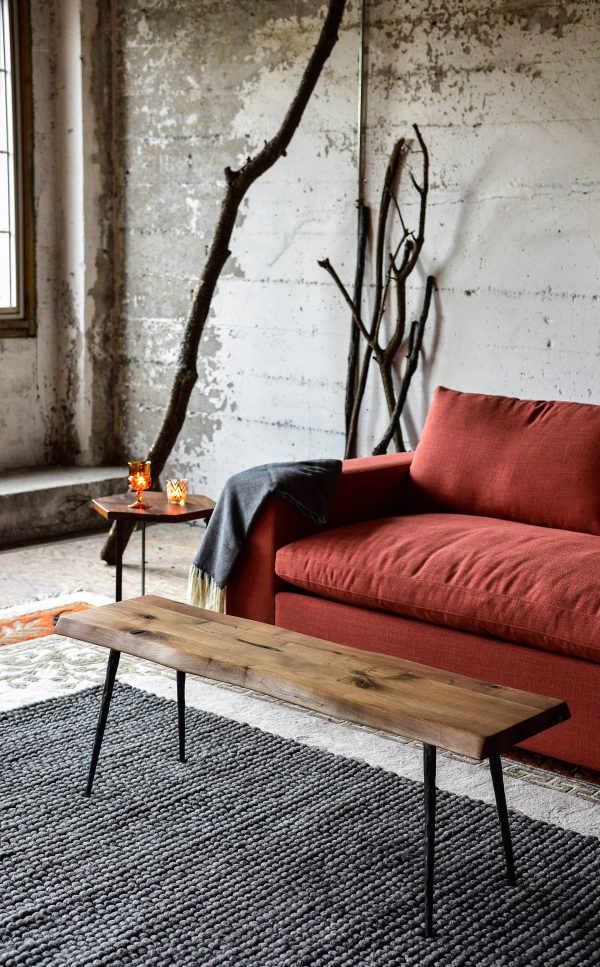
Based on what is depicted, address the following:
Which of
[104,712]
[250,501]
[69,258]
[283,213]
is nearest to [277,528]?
[250,501]

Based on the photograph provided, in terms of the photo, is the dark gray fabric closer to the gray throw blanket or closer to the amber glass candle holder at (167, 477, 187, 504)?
the gray throw blanket

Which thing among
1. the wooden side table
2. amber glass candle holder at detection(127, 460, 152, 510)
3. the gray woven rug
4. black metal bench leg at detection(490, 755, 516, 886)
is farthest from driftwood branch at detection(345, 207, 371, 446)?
black metal bench leg at detection(490, 755, 516, 886)

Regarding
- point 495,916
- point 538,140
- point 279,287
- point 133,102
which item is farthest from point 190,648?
point 133,102

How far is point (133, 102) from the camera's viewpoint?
6.29 metres

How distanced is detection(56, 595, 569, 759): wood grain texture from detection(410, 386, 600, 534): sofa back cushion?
1407 millimetres

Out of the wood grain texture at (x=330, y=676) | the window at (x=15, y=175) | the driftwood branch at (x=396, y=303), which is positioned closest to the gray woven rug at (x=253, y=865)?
the wood grain texture at (x=330, y=676)

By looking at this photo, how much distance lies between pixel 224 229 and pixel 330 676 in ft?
10.2

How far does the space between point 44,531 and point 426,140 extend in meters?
2.71

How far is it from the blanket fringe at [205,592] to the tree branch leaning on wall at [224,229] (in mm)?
971

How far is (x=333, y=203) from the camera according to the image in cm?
548

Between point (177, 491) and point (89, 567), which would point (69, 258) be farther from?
point (177, 491)

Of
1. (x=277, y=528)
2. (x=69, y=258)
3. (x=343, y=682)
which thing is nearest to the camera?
(x=343, y=682)

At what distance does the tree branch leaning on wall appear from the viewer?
16.4 ft

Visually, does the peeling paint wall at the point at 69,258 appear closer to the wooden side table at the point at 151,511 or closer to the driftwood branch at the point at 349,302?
the driftwood branch at the point at 349,302
